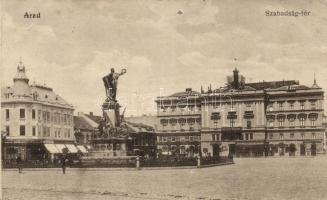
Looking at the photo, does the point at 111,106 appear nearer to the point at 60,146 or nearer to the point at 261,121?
the point at 60,146

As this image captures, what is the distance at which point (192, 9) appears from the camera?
1465 centimetres

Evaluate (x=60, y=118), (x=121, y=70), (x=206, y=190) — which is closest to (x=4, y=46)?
(x=121, y=70)

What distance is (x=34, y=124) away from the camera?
3027 cm

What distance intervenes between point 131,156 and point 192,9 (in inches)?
306

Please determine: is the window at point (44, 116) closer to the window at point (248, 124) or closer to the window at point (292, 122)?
the window at point (248, 124)

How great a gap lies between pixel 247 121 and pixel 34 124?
861 inches

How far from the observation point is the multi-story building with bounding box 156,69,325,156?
144 feet

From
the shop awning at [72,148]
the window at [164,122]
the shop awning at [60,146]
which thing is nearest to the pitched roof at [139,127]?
the window at [164,122]

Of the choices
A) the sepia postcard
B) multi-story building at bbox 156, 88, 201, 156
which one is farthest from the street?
multi-story building at bbox 156, 88, 201, 156

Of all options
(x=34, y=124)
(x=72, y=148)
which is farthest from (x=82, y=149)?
(x=34, y=124)

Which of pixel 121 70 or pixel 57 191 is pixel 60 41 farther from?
pixel 57 191

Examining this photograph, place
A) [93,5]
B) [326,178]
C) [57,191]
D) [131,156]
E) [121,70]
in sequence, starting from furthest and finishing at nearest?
1. [131,156]
2. [121,70]
3. [326,178]
4. [93,5]
5. [57,191]

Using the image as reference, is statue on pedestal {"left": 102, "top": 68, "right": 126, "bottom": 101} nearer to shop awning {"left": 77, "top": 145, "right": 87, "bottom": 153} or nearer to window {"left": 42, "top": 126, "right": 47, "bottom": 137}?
window {"left": 42, "top": 126, "right": 47, "bottom": 137}

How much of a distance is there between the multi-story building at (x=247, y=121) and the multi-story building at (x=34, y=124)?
9.89 metres
